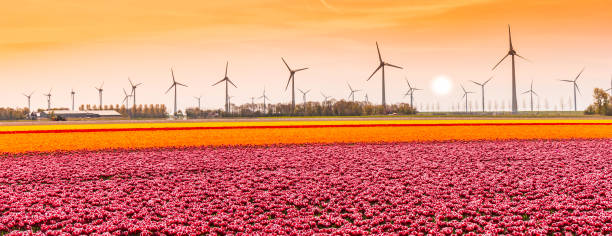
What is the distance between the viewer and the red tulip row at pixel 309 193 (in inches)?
516

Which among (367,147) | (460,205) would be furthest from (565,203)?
(367,147)

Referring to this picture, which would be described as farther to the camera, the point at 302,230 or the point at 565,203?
the point at 565,203

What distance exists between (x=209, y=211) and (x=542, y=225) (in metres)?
9.25

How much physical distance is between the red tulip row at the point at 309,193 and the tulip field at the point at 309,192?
5 cm

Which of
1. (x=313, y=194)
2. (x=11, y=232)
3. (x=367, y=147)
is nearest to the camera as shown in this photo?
(x=11, y=232)

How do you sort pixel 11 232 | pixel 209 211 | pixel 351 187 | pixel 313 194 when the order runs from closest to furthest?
pixel 11 232, pixel 209 211, pixel 313 194, pixel 351 187

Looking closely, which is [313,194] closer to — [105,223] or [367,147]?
[105,223]

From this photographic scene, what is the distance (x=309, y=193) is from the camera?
16781 millimetres

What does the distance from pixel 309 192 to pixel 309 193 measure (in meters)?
0.08

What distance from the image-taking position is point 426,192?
16.8m

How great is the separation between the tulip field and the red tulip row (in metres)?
0.05

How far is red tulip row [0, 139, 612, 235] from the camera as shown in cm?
1311

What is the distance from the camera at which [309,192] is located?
664 inches

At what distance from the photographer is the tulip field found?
13062 millimetres
